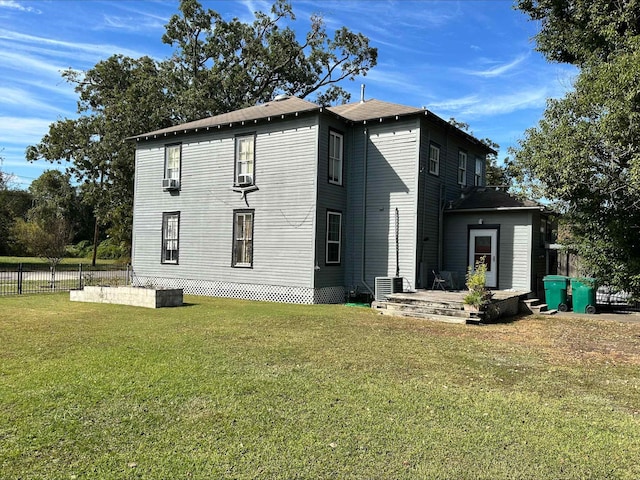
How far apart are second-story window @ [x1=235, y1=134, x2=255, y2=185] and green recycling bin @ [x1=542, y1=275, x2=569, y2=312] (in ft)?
33.1

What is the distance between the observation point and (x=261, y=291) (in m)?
15.7

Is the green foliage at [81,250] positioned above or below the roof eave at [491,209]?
below

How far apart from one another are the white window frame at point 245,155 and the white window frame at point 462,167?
770 cm

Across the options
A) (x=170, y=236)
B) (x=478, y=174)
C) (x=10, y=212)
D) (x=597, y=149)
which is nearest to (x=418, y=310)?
(x=597, y=149)

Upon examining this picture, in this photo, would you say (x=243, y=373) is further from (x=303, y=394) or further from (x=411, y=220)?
(x=411, y=220)

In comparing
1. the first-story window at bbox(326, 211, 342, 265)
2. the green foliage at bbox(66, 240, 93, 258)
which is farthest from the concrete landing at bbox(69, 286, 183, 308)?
the green foliage at bbox(66, 240, 93, 258)

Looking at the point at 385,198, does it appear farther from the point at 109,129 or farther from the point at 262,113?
the point at 109,129

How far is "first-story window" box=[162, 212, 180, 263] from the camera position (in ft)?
59.4

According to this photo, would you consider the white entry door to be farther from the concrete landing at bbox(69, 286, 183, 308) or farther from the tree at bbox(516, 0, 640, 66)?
the concrete landing at bbox(69, 286, 183, 308)

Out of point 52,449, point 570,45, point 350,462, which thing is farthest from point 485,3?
point 52,449

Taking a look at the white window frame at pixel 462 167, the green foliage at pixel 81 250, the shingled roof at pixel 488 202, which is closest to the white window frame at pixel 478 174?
the white window frame at pixel 462 167

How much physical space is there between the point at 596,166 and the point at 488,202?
5.65 metres

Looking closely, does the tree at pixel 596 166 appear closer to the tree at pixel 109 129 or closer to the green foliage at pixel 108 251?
the tree at pixel 109 129

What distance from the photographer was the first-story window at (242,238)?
16.1m
